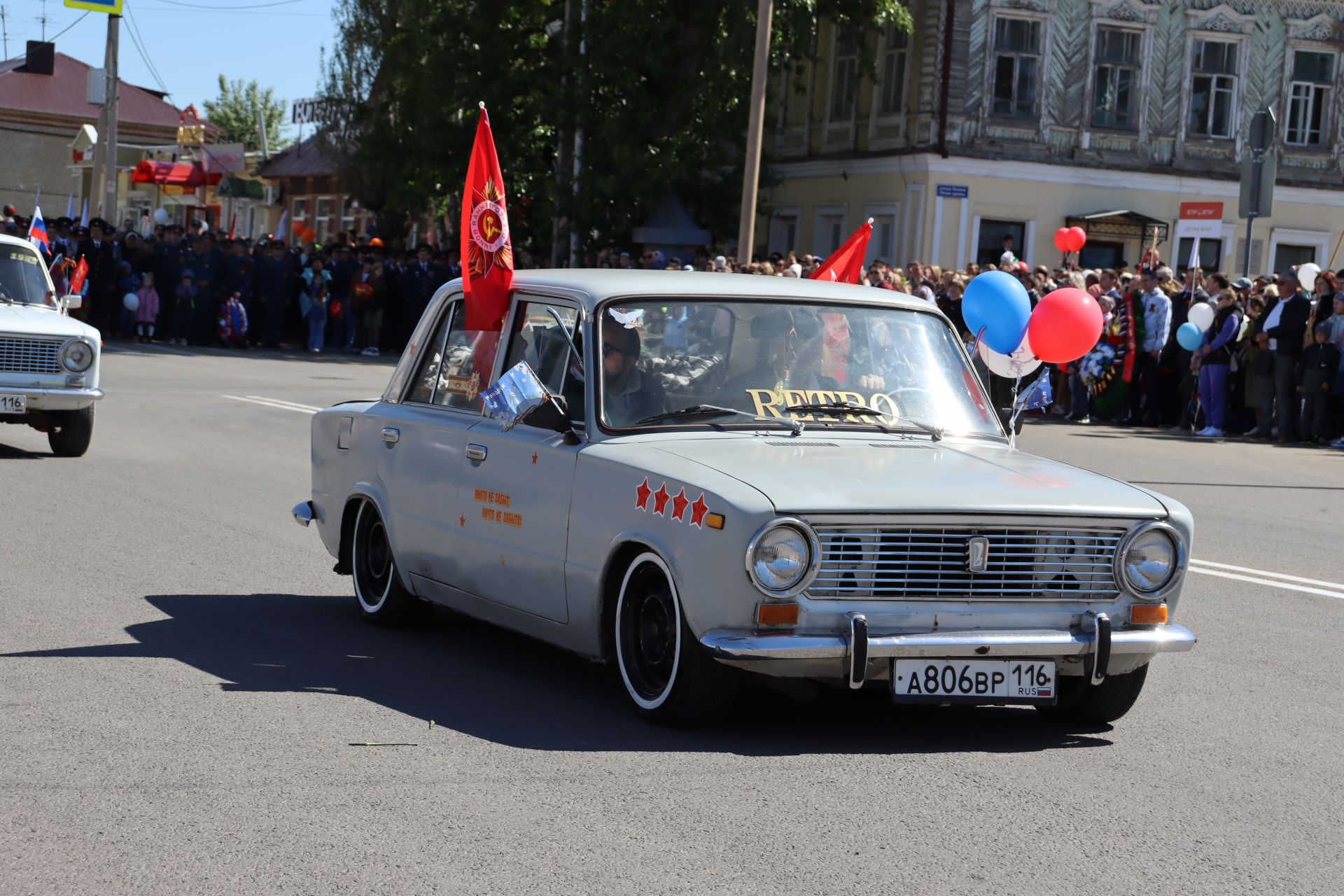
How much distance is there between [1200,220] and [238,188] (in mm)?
46653

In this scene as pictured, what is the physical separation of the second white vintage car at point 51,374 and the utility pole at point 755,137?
1423cm

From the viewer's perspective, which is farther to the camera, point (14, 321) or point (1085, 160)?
point (1085, 160)

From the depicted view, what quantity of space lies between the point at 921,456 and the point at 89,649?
338cm

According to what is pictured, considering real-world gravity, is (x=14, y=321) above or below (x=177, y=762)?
above

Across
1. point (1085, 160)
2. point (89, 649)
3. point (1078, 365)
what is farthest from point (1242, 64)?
point (89, 649)

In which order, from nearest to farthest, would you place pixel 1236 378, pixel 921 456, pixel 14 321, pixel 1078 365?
pixel 921 456 < pixel 14 321 < pixel 1236 378 < pixel 1078 365

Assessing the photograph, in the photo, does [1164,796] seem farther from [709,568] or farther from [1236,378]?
[1236,378]

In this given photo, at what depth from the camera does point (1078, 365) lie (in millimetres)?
25000

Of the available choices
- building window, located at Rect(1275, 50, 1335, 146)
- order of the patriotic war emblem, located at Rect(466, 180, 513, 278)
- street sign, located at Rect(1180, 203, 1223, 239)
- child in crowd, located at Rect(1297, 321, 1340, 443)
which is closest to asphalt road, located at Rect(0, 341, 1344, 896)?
order of the patriotic war emblem, located at Rect(466, 180, 513, 278)

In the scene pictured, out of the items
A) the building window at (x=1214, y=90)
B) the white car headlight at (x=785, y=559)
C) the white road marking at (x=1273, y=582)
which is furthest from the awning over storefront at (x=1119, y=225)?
the white car headlight at (x=785, y=559)

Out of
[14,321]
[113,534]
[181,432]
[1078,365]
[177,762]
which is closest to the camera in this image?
[177,762]

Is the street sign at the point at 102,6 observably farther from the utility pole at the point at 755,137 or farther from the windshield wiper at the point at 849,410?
the windshield wiper at the point at 849,410

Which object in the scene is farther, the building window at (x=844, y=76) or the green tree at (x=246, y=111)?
the green tree at (x=246, y=111)

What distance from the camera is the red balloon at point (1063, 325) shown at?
9.84 m
